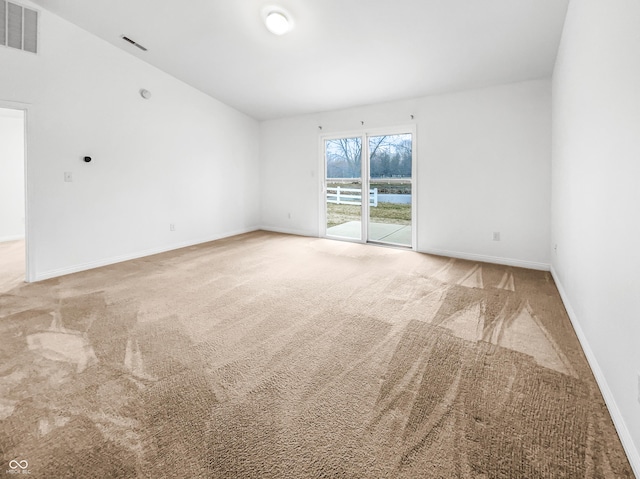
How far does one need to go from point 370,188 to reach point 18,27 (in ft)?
16.0

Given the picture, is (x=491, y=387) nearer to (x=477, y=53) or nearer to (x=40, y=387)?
(x=40, y=387)

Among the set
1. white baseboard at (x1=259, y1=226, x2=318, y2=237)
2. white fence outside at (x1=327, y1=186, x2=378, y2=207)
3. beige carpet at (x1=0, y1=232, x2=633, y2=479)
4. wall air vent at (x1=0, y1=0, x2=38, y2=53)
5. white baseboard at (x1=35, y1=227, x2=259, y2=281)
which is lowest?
beige carpet at (x1=0, y1=232, x2=633, y2=479)

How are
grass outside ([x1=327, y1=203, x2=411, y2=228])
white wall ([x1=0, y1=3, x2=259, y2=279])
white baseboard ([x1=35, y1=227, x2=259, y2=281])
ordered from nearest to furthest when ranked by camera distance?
white wall ([x1=0, y1=3, x2=259, y2=279]), white baseboard ([x1=35, y1=227, x2=259, y2=281]), grass outside ([x1=327, y1=203, x2=411, y2=228])

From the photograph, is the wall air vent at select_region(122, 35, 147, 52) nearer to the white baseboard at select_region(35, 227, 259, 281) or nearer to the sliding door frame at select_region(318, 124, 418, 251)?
the white baseboard at select_region(35, 227, 259, 281)

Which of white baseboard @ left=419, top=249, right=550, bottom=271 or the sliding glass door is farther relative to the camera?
the sliding glass door

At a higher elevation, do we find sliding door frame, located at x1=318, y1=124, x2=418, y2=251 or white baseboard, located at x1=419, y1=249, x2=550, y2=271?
sliding door frame, located at x1=318, y1=124, x2=418, y2=251

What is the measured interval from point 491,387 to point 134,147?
507 centimetres

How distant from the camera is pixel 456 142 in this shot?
4.59 metres

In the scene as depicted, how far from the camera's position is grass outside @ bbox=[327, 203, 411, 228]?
5.39m

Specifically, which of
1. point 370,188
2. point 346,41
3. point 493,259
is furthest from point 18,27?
point 493,259

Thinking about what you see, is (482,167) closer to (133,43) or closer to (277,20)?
(277,20)

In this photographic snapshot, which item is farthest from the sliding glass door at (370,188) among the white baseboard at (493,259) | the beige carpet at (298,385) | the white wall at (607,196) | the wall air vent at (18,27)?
the wall air vent at (18,27)

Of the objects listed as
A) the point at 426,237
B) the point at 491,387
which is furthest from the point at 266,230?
the point at 491,387

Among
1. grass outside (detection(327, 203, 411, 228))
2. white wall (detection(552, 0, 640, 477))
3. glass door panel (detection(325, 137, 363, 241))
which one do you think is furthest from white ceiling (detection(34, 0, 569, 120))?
grass outside (detection(327, 203, 411, 228))
